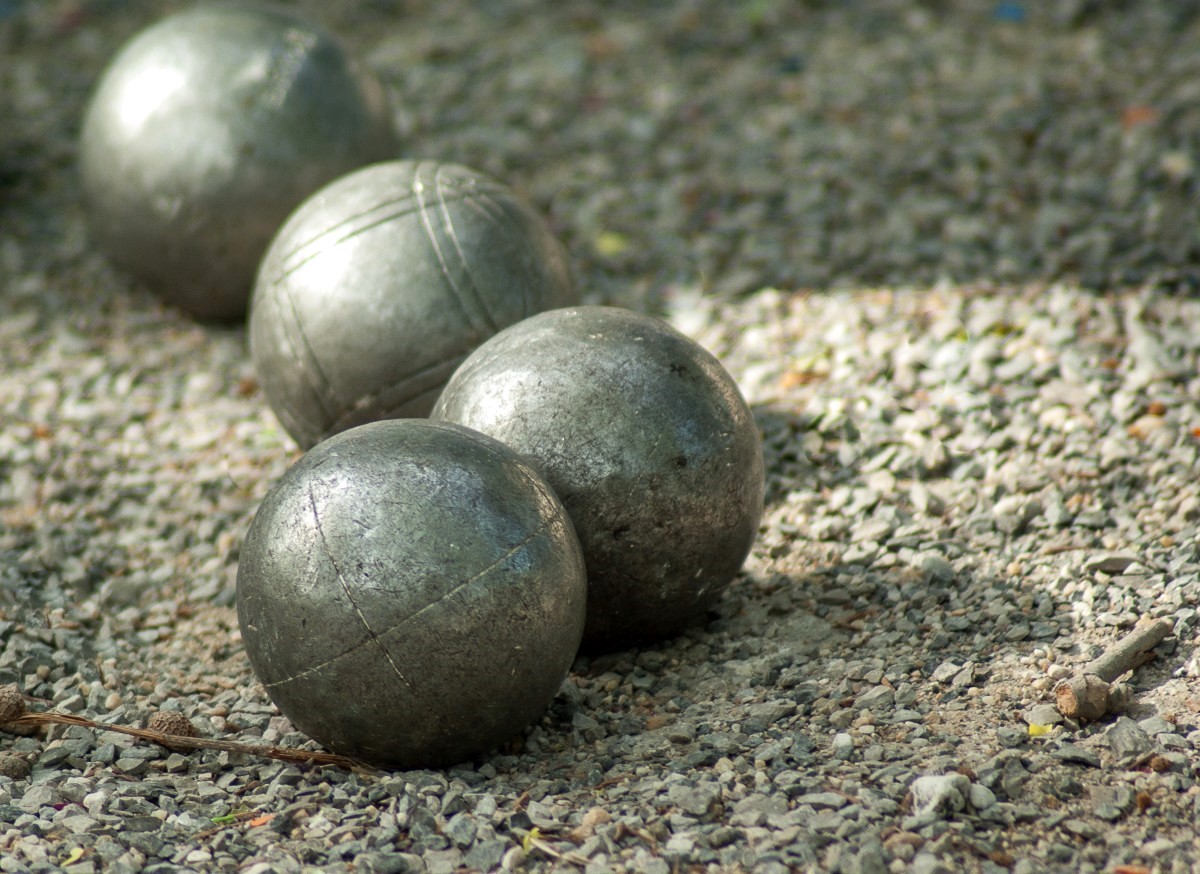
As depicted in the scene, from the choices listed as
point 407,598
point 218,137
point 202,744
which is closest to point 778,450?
point 407,598

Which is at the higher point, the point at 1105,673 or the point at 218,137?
the point at 218,137

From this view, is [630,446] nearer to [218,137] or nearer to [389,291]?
A: [389,291]

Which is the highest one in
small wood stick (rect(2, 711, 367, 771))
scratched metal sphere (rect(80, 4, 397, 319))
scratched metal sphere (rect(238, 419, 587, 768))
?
scratched metal sphere (rect(80, 4, 397, 319))

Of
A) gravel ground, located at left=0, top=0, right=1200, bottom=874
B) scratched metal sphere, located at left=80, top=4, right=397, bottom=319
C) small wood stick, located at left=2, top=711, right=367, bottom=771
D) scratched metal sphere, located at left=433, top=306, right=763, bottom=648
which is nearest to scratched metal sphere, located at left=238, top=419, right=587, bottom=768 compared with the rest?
small wood stick, located at left=2, top=711, right=367, bottom=771

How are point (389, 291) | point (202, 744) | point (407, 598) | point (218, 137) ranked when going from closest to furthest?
point (407, 598) → point (202, 744) → point (389, 291) → point (218, 137)

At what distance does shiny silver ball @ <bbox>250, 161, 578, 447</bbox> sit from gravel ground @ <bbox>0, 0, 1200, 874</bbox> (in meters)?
0.76

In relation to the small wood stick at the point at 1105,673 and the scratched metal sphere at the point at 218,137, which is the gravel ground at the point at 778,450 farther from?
the scratched metal sphere at the point at 218,137

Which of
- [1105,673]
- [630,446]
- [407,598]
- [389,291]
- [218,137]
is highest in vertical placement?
[218,137]

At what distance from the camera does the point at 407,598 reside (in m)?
3.74

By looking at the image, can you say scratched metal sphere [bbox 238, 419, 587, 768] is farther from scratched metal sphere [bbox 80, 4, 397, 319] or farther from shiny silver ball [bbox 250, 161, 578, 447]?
scratched metal sphere [bbox 80, 4, 397, 319]

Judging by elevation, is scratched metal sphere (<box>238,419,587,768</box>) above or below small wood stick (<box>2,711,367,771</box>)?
above

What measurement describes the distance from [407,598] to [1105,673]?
2250mm

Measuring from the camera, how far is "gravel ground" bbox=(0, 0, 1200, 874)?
12.0ft

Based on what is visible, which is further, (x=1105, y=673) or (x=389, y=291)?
(x=389, y=291)
